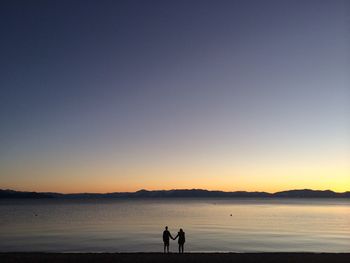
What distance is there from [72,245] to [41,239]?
31.5 ft

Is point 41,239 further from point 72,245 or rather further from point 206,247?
point 206,247
